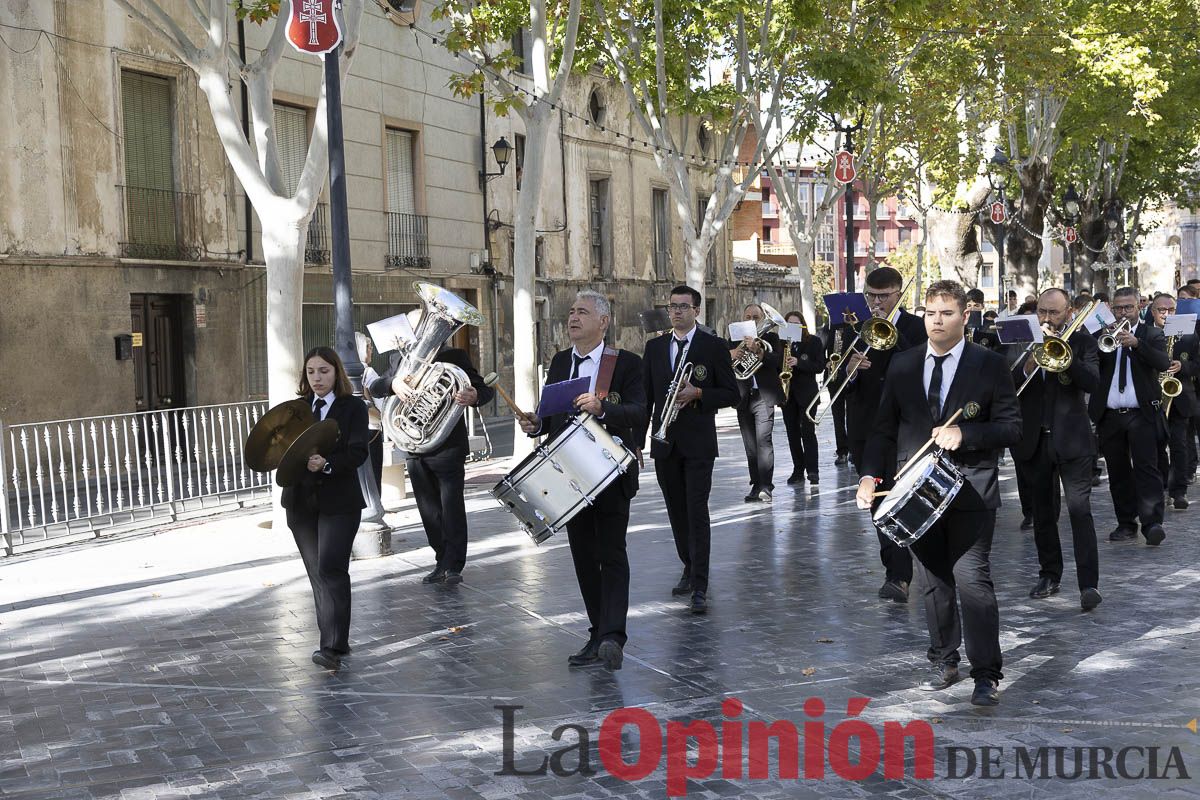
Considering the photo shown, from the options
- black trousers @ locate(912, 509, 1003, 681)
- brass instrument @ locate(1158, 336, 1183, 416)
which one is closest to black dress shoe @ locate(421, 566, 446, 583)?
black trousers @ locate(912, 509, 1003, 681)

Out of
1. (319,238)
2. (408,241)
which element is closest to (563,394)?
(319,238)

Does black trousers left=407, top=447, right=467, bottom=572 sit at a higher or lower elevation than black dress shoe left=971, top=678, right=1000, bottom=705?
higher

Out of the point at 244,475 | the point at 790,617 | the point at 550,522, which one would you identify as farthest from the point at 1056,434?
the point at 244,475

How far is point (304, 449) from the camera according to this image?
696 centimetres

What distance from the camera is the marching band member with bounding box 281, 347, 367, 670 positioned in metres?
7.25

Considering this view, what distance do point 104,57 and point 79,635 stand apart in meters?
12.5

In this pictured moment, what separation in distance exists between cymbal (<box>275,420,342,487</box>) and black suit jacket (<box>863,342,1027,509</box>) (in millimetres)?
2621

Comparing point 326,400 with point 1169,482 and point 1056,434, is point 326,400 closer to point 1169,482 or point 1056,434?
point 1056,434

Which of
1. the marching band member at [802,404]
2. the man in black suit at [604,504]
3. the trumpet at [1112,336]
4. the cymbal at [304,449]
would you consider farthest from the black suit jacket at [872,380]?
the marching band member at [802,404]

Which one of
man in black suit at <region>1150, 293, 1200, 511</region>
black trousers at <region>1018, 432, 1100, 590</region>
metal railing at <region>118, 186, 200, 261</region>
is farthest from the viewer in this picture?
metal railing at <region>118, 186, 200, 261</region>

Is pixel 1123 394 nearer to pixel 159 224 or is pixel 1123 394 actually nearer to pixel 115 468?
pixel 115 468

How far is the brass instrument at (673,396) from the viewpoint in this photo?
8.62 meters

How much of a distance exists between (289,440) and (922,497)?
3.14 meters

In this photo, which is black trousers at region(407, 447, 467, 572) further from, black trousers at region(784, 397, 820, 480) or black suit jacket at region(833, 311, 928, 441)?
black trousers at region(784, 397, 820, 480)
